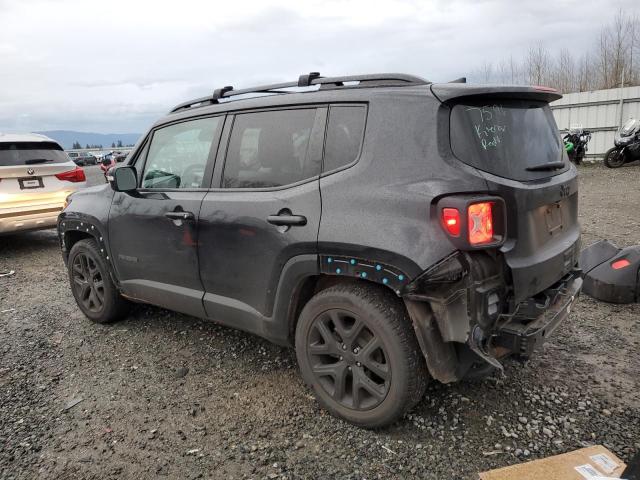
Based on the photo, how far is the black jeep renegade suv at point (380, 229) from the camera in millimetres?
2340

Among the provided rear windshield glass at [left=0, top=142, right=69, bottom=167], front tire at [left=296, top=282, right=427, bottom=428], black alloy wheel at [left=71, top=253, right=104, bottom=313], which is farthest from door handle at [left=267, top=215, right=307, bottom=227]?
rear windshield glass at [left=0, top=142, right=69, bottom=167]

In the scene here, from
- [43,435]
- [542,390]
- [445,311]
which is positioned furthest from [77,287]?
[542,390]

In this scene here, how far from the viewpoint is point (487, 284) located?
2.36 m

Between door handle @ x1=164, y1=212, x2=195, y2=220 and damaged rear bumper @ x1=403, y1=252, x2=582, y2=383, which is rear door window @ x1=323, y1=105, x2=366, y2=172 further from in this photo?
door handle @ x1=164, y1=212, x2=195, y2=220

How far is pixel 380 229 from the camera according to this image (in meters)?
2.44

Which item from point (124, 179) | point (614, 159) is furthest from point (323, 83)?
point (614, 159)

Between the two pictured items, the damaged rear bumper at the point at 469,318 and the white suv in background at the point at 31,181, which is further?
the white suv in background at the point at 31,181

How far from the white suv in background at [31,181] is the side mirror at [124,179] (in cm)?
416

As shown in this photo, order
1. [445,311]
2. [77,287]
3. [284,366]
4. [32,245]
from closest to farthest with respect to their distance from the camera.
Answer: [445,311], [284,366], [77,287], [32,245]

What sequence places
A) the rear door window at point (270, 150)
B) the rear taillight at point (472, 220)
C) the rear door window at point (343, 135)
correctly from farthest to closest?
the rear door window at point (270, 150) < the rear door window at point (343, 135) < the rear taillight at point (472, 220)

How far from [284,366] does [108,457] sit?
1266mm

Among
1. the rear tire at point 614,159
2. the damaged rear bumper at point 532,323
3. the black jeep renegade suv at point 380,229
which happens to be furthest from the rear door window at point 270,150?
the rear tire at point 614,159

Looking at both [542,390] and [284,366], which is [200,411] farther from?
[542,390]

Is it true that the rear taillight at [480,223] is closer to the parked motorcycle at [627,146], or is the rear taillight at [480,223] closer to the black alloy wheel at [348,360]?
the black alloy wheel at [348,360]
